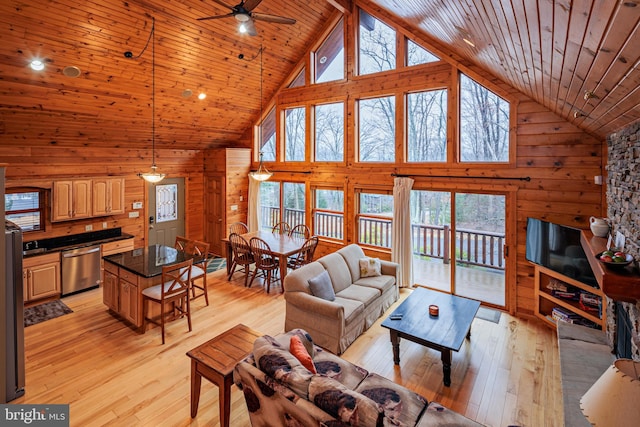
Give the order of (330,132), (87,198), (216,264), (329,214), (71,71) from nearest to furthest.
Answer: (71,71)
(87,198)
(330,132)
(329,214)
(216,264)

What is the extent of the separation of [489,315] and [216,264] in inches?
225

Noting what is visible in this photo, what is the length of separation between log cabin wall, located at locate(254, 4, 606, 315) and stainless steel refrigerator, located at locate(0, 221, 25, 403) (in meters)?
5.17

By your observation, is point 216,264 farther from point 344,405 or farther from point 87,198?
point 344,405

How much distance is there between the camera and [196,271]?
514 centimetres

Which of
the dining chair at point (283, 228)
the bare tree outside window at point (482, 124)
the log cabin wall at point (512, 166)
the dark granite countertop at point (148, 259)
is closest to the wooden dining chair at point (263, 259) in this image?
the dark granite countertop at point (148, 259)

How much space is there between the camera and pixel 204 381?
3670mm

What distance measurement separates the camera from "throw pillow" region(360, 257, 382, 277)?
546 cm

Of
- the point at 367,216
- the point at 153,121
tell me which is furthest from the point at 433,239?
the point at 153,121

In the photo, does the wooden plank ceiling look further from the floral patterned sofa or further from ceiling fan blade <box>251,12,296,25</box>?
the floral patterned sofa

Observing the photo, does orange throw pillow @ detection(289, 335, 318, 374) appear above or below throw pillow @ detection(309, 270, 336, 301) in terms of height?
below

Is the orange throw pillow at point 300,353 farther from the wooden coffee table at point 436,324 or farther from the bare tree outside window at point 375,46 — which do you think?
the bare tree outside window at point 375,46

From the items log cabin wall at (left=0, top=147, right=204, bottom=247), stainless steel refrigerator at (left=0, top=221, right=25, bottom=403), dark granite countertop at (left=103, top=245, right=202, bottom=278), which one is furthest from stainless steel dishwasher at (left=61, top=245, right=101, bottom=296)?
stainless steel refrigerator at (left=0, top=221, right=25, bottom=403)

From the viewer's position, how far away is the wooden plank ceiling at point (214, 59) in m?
1.75

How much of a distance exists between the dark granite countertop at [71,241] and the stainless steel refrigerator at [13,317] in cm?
229
